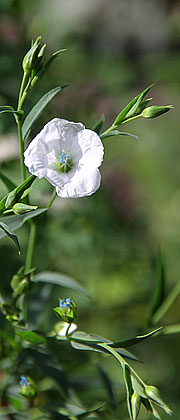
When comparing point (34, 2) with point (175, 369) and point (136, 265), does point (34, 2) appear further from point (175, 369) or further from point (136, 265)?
point (175, 369)

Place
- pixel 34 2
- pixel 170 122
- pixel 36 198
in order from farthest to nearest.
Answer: pixel 170 122 → pixel 34 2 → pixel 36 198

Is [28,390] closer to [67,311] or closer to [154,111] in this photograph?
[67,311]

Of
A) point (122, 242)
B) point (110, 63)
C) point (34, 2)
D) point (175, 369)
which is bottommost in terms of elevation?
point (175, 369)

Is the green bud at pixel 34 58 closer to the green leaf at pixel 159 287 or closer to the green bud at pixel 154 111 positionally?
the green bud at pixel 154 111

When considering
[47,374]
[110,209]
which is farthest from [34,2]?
[47,374]

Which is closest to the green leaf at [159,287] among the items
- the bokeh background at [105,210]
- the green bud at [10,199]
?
the bokeh background at [105,210]
